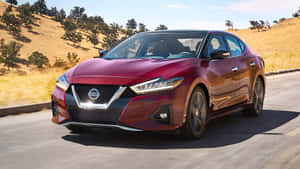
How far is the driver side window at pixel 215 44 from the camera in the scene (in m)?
7.22

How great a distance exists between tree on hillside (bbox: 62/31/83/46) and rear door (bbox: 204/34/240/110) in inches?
3604

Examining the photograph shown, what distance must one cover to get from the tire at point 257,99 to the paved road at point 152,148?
1.90 feet

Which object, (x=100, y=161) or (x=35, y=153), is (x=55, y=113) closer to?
(x=35, y=153)

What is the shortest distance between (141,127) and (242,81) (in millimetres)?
2878

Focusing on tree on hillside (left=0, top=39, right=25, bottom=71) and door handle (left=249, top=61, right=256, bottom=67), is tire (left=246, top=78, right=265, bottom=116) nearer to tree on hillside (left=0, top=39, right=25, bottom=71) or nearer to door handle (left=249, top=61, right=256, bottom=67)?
door handle (left=249, top=61, right=256, bottom=67)

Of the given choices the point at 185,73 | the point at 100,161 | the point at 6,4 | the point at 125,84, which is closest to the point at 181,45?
the point at 185,73

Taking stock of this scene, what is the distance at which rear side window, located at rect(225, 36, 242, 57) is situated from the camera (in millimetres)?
8093

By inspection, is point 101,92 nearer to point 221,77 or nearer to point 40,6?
point 221,77

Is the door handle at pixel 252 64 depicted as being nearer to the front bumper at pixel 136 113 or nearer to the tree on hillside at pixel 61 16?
the front bumper at pixel 136 113

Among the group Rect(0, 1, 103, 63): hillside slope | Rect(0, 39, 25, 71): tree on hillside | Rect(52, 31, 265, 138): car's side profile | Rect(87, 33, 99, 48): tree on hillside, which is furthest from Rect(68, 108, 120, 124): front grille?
Rect(87, 33, 99, 48): tree on hillside

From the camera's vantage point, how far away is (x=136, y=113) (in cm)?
569

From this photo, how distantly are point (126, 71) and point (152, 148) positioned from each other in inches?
40.7

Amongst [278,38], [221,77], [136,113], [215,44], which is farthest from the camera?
[278,38]

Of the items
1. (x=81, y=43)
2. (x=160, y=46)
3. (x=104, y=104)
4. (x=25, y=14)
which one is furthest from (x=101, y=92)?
(x=25, y=14)
